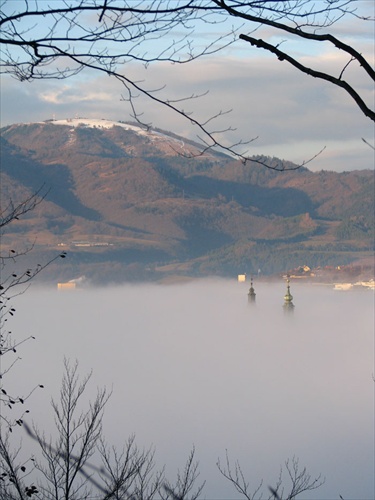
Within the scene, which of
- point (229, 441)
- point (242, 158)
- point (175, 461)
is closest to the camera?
point (242, 158)

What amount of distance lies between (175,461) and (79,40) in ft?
506

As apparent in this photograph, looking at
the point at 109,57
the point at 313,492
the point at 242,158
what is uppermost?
the point at 109,57

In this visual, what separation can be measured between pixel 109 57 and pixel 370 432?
598 feet

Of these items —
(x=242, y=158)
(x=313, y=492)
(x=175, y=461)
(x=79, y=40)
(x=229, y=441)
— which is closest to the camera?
(x=79, y=40)

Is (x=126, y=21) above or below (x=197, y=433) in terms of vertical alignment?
above

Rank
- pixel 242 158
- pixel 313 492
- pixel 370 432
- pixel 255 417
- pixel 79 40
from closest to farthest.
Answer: pixel 79 40
pixel 242 158
pixel 313 492
pixel 370 432
pixel 255 417

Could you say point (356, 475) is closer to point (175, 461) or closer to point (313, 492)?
point (313, 492)

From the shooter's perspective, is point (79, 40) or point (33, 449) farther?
point (33, 449)

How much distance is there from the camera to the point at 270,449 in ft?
549

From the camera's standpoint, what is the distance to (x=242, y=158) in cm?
636

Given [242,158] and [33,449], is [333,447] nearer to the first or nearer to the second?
[33,449]

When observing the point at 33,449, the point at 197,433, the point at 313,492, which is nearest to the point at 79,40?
the point at 313,492

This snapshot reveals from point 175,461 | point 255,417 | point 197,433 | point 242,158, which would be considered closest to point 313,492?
point 175,461

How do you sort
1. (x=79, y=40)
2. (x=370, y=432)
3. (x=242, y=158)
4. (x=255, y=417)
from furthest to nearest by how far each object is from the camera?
(x=255, y=417) → (x=370, y=432) → (x=242, y=158) → (x=79, y=40)
